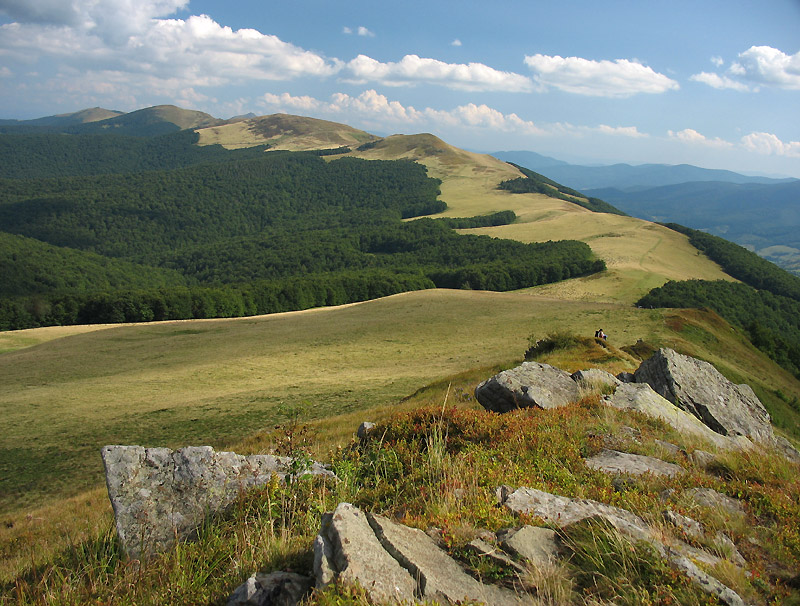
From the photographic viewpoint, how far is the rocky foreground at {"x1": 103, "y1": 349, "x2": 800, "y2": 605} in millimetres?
3785

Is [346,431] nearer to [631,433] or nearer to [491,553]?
[631,433]

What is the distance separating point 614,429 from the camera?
8.65 meters

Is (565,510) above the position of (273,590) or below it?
below

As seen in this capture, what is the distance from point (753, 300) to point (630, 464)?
11003cm

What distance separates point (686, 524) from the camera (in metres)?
5.06

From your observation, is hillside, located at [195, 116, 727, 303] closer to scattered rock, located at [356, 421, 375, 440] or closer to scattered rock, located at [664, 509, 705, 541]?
scattered rock, located at [356, 421, 375, 440]

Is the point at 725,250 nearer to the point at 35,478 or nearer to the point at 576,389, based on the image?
the point at 576,389

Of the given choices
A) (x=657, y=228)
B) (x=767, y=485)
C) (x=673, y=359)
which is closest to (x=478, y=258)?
(x=657, y=228)

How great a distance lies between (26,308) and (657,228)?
161 m

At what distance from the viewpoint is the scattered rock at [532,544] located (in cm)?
433

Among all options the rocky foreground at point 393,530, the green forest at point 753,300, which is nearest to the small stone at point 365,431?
the rocky foreground at point 393,530

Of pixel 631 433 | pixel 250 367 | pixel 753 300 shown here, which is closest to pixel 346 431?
pixel 631 433

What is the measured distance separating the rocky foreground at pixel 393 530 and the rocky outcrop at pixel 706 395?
3.99 metres

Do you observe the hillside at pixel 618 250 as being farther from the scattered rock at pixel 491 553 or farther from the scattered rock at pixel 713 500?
the scattered rock at pixel 491 553
